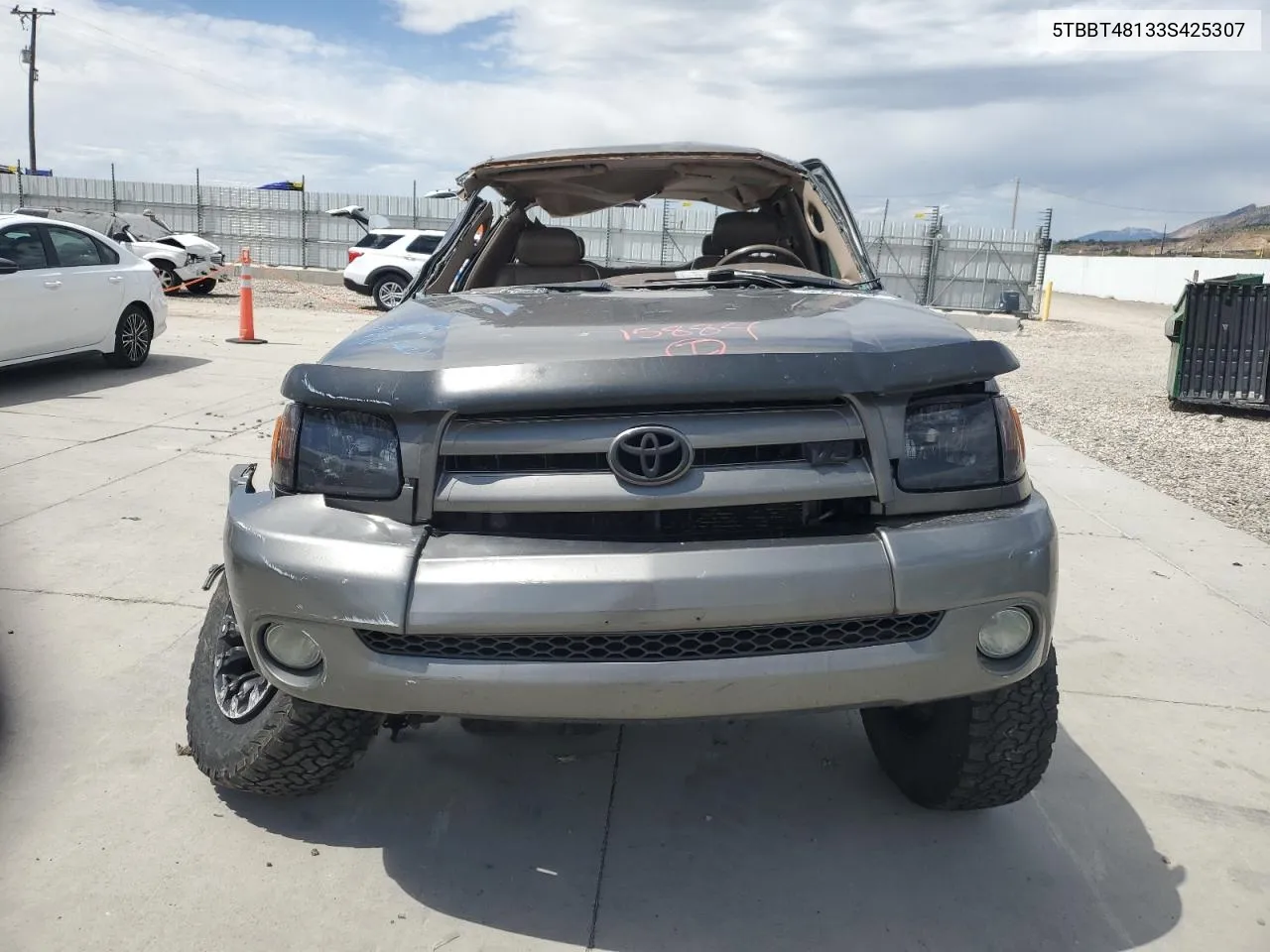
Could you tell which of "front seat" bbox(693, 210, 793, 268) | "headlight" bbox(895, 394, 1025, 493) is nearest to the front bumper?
"headlight" bbox(895, 394, 1025, 493)

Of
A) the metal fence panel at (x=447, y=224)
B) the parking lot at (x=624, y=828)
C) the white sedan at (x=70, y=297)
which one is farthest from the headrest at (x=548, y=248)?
the metal fence panel at (x=447, y=224)

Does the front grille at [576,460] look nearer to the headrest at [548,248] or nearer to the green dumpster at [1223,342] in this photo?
the headrest at [548,248]

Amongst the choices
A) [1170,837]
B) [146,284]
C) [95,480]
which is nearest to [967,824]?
[1170,837]

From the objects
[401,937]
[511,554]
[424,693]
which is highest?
[511,554]

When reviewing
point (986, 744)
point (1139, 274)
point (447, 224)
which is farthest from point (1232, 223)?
point (986, 744)

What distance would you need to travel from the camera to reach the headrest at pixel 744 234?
4223 millimetres

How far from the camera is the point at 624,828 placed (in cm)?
261

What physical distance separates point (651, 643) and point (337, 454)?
78cm

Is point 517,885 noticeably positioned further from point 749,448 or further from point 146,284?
point 146,284

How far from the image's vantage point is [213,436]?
273 inches

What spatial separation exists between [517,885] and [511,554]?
0.90 metres

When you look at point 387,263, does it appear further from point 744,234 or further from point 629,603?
point 629,603

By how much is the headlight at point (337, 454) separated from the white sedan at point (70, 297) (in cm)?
706

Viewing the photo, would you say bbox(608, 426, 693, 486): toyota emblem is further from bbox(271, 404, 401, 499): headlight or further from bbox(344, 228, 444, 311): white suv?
bbox(344, 228, 444, 311): white suv
